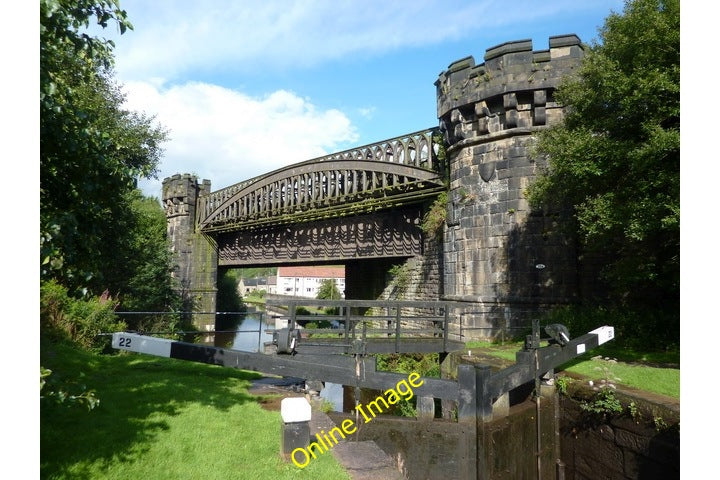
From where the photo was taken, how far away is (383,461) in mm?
4531

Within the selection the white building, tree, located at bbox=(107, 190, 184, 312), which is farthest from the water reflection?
the white building

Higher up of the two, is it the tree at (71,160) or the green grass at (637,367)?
the tree at (71,160)

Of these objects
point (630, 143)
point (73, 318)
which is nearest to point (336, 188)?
point (73, 318)

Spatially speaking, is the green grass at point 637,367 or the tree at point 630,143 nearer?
the green grass at point 637,367

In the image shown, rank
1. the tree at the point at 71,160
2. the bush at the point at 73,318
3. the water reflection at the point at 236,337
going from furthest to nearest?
the water reflection at the point at 236,337, the bush at the point at 73,318, the tree at the point at 71,160

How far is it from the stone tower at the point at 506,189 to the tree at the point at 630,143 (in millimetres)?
1481

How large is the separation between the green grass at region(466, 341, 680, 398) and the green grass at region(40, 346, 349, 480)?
4.79 metres

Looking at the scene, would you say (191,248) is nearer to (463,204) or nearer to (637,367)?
(463,204)

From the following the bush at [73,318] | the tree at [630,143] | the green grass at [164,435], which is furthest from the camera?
the bush at [73,318]

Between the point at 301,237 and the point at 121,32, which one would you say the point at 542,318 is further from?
the point at 301,237

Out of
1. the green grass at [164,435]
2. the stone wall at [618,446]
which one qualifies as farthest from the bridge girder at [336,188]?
the green grass at [164,435]

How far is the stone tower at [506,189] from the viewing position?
11344mm

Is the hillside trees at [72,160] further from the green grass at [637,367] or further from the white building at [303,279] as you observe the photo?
the white building at [303,279]

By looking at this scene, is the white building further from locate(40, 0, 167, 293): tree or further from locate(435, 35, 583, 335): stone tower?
locate(40, 0, 167, 293): tree
